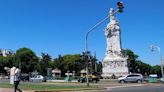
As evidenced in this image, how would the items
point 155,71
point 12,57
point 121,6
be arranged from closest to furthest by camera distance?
point 121,6 → point 12,57 → point 155,71

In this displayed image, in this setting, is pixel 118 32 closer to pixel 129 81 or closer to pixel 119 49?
pixel 119 49

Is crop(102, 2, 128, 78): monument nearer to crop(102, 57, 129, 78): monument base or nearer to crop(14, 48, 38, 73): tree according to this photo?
crop(102, 57, 129, 78): monument base

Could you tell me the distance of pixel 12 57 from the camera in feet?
430

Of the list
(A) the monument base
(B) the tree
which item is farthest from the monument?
(B) the tree

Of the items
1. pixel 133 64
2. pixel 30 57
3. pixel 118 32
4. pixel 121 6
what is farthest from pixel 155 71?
pixel 121 6

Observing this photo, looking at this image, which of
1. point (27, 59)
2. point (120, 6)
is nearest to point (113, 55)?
point (120, 6)

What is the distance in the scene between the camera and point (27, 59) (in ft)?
409

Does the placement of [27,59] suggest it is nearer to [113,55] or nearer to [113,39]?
[113,39]

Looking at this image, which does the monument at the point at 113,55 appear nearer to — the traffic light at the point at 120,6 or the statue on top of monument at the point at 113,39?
the statue on top of monument at the point at 113,39

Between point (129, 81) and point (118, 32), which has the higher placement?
point (118, 32)

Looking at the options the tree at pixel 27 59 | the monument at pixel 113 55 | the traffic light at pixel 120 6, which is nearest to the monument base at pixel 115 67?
the monument at pixel 113 55

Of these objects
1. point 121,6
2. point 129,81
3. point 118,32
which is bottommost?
point 129,81

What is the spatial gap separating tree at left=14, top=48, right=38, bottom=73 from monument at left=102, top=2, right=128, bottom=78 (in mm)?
52781

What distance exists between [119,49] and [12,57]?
224 ft
